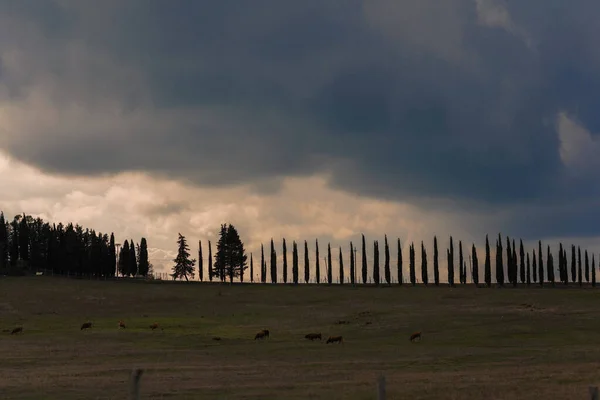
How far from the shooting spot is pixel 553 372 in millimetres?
37188

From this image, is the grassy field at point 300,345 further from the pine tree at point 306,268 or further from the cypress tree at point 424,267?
the pine tree at point 306,268

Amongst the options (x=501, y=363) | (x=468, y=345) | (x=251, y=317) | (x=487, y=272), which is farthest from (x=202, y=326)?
(x=487, y=272)

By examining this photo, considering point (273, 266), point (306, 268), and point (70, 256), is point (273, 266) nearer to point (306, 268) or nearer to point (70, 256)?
point (306, 268)

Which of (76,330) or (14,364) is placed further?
(76,330)

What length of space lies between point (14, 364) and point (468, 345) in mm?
32693

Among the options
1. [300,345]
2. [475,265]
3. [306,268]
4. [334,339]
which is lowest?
[300,345]

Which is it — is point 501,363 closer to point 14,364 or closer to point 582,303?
point 14,364

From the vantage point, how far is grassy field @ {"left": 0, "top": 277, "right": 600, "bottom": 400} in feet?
106

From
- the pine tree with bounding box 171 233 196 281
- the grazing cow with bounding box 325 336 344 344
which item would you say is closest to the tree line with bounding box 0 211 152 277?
the pine tree with bounding box 171 233 196 281

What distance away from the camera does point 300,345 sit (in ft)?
190

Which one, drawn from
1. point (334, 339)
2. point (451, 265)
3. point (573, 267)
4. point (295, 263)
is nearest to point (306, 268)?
point (295, 263)

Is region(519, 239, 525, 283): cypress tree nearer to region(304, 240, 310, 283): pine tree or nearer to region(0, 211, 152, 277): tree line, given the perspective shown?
region(304, 240, 310, 283): pine tree

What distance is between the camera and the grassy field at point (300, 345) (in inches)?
1268

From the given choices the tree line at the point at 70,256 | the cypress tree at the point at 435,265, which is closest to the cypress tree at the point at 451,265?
the cypress tree at the point at 435,265
